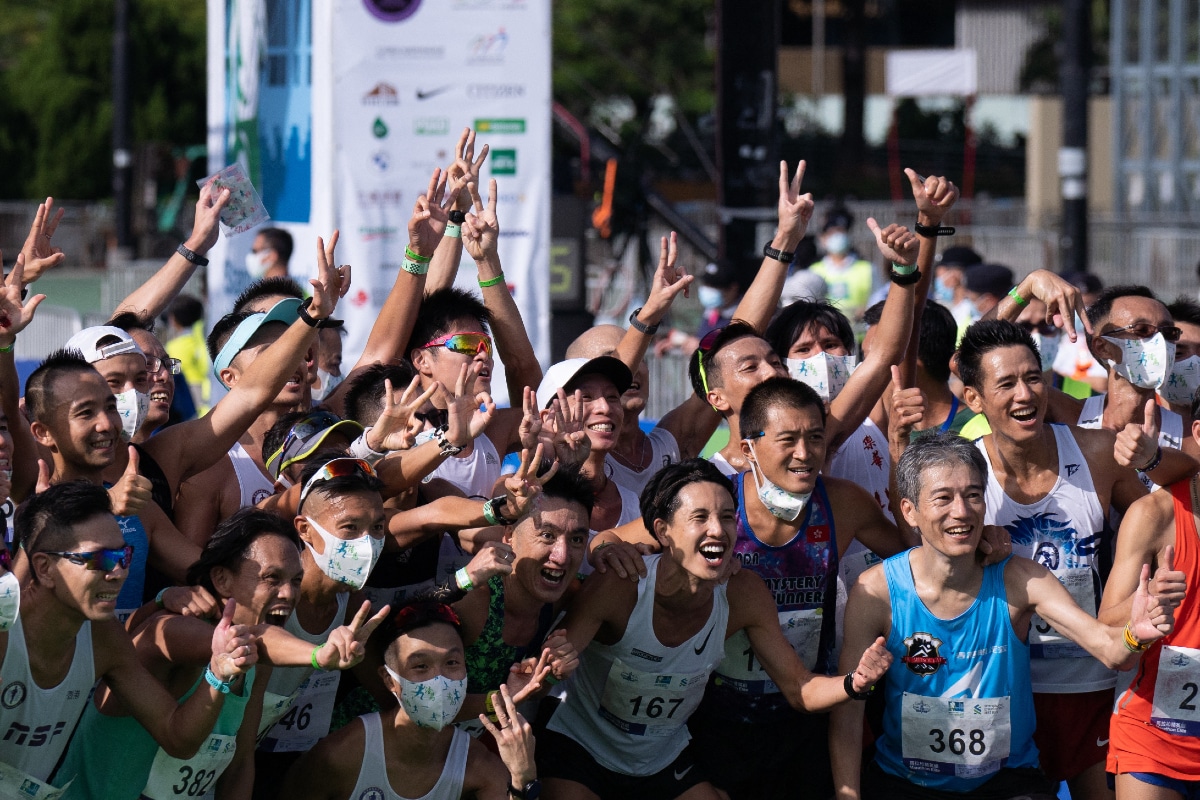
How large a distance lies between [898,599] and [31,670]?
246 cm

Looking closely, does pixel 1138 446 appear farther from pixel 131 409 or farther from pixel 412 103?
pixel 412 103

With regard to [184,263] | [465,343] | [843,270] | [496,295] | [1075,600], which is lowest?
[1075,600]

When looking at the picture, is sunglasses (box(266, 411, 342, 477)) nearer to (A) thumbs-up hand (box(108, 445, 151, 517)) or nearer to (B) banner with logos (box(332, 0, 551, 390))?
(A) thumbs-up hand (box(108, 445, 151, 517))

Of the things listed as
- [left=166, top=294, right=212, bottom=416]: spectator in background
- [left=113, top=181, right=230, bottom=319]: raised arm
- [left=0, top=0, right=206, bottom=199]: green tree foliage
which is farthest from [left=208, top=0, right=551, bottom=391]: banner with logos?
[left=0, top=0, right=206, bottom=199]: green tree foliage

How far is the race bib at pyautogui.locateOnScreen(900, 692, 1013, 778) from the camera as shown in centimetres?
458

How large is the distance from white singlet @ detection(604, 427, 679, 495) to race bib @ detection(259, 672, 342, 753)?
4.01 feet

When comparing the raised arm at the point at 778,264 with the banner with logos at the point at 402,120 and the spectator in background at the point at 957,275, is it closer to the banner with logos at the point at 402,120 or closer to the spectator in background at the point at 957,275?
the banner with logos at the point at 402,120

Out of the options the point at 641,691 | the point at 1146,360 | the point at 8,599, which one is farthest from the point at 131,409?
the point at 1146,360

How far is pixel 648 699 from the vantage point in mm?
4652

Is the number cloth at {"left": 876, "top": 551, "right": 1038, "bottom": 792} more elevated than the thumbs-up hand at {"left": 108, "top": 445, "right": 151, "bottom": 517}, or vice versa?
the thumbs-up hand at {"left": 108, "top": 445, "right": 151, "bottom": 517}

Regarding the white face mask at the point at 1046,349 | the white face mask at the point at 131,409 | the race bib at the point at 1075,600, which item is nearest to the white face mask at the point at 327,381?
the white face mask at the point at 131,409

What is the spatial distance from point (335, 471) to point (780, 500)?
4.44 feet

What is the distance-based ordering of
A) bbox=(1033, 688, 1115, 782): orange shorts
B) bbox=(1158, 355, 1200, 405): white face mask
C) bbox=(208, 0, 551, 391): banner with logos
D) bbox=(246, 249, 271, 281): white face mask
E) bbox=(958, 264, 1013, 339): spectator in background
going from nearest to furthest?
1. bbox=(1033, 688, 1115, 782): orange shorts
2. bbox=(1158, 355, 1200, 405): white face mask
3. bbox=(958, 264, 1013, 339): spectator in background
4. bbox=(246, 249, 271, 281): white face mask
5. bbox=(208, 0, 551, 391): banner with logos

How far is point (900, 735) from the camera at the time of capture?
4.67 metres
